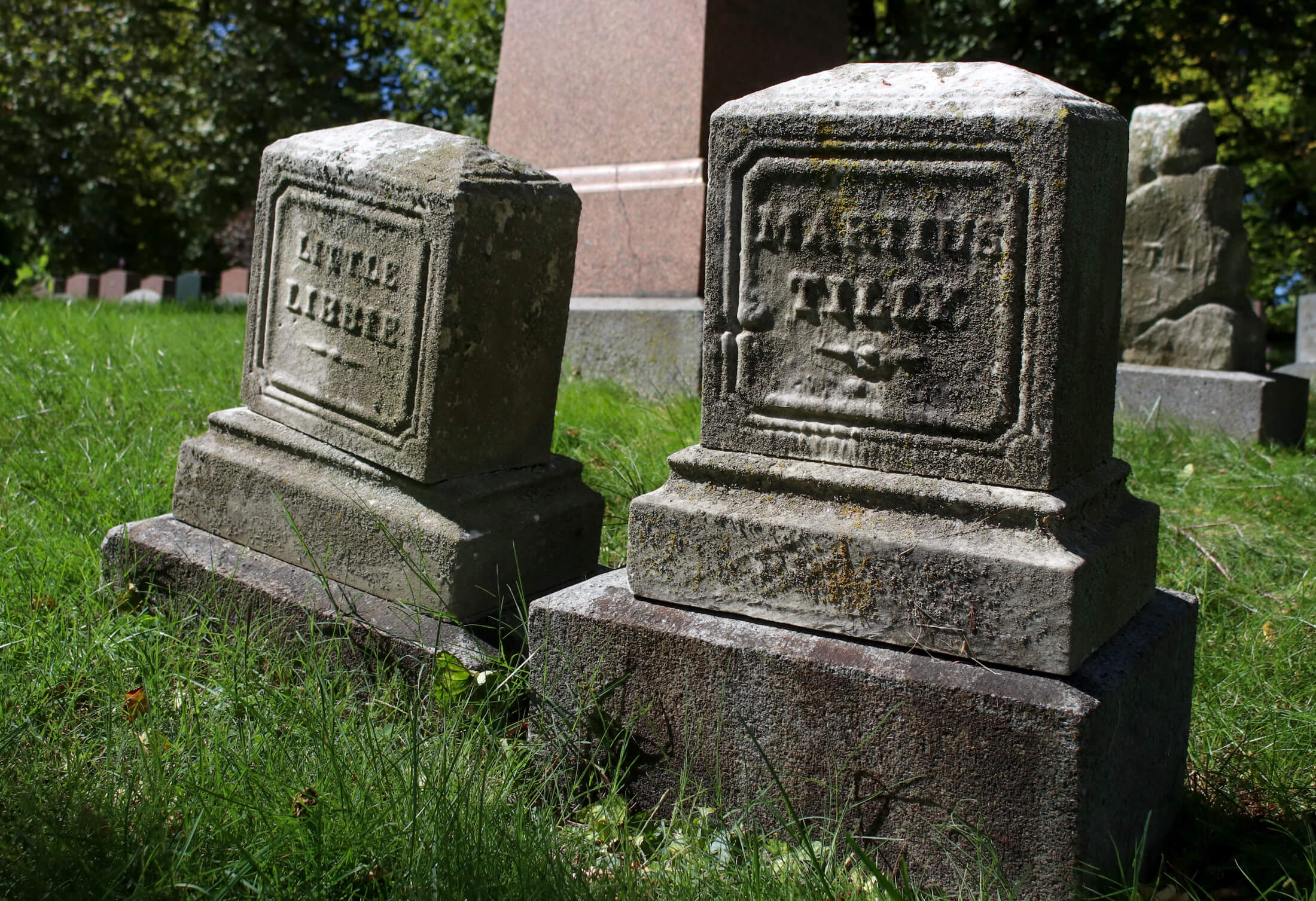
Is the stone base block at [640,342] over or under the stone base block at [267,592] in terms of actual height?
over

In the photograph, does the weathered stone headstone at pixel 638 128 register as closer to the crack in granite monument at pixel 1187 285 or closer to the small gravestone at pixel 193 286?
the crack in granite monument at pixel 1187 285

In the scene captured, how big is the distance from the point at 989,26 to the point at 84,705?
9934 mm

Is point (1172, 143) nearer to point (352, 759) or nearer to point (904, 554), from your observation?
point (904, 554)

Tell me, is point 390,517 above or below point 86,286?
below


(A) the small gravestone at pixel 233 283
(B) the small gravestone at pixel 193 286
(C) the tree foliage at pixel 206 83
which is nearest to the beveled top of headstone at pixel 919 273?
(A) the small gravestone at pixel 233 283

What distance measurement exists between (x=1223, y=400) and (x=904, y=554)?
410 centimetres

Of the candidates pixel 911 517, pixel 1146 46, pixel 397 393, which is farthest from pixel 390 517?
pixel 1146 46

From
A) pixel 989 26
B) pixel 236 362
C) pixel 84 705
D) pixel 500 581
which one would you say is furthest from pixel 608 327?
pixel 989 26

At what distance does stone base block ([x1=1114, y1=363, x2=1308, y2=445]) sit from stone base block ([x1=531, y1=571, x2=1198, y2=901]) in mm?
3477

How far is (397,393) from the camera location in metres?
2.35

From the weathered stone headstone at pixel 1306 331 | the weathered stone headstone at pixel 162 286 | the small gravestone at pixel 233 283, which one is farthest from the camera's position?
Result: the weathered stone headstone at pixel 162 286

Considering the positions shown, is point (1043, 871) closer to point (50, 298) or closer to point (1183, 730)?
point (1183, 730)

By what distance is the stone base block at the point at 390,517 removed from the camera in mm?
2332

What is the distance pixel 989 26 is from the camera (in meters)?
10.1
